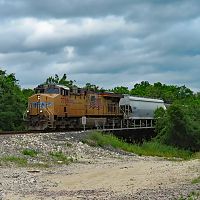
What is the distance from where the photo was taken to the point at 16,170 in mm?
22250

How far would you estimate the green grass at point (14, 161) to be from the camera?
2394cm

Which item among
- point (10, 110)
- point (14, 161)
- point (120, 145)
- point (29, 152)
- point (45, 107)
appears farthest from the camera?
point (10, 110)

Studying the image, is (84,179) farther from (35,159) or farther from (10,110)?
(10,110)

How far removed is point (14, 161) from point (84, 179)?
5.90m

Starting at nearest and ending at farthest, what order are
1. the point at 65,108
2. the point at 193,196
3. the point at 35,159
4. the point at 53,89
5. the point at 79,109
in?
the point at 193,196 < the point at 35,159 < the point at 65,108 < the point at 53,89 < the point at 79,109

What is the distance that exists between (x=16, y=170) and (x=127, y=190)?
26.1ft

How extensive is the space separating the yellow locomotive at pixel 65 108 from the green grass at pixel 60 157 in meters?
11.3

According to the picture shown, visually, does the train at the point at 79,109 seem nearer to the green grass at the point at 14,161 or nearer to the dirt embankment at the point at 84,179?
the dirt embankment at the point at 84,179

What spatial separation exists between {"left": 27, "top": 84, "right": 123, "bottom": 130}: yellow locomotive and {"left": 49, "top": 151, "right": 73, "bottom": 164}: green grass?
11.3m

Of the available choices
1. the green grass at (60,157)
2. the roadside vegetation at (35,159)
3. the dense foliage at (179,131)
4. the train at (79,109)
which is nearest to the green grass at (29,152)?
the roadside vegetation at (35,159)

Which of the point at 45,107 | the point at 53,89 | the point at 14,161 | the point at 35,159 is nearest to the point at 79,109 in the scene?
the point at 53,89

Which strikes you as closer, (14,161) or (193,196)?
Result: (193,196)

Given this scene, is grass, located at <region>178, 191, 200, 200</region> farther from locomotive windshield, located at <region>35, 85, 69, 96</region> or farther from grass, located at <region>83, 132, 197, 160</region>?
locomotive windshield, located at <region>35, 85, 69, 96</region>

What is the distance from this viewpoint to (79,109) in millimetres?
43781
